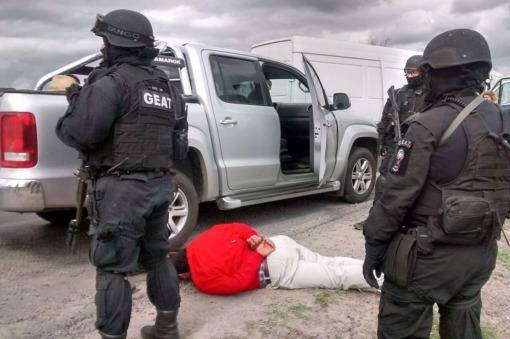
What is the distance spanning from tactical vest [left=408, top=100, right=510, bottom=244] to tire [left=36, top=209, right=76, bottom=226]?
3933mm

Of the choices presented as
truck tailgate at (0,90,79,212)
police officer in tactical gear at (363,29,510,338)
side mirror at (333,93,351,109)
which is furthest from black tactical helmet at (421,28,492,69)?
side mirror at (333,93,351,109)

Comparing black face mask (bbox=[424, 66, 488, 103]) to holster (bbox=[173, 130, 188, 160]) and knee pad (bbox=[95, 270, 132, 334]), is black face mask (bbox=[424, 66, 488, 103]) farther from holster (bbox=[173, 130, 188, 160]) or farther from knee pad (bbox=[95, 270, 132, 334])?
knee pad (bbox=[95, 270, 132, 334])

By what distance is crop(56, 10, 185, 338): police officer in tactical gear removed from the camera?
2533mm

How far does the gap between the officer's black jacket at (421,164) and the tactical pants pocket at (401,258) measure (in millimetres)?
41

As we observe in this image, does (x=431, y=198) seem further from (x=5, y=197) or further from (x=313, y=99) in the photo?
(x=313, y=99)

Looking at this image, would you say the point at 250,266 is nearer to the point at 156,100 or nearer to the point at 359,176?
the point at 156,100

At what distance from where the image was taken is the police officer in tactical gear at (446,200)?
207 cm

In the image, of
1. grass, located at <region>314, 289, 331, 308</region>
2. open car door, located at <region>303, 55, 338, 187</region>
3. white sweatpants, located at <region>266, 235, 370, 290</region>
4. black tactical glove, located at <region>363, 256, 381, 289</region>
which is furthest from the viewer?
open car door, located at <region>303, 55, 338, 187</region>

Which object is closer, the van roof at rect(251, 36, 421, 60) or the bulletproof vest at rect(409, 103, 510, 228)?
the bulletproof vest at rect(409, 103, 510, 228)

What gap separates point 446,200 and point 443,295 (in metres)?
0.41

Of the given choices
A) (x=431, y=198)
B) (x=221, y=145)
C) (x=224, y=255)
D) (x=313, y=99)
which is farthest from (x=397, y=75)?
(x=431, y=198)

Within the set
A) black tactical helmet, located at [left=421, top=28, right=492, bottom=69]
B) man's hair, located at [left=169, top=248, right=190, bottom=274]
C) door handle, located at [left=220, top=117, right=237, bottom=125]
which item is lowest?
man's hair, located at [left=169, top=248, right=190, bottom=274]

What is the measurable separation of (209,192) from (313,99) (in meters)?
1.68

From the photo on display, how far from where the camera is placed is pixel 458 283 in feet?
7.07
